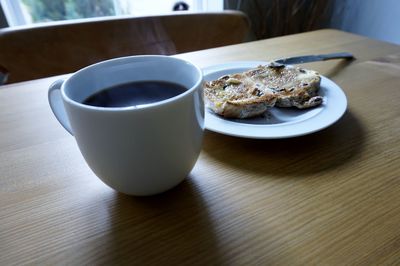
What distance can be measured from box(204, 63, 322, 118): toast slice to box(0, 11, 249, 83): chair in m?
0.42

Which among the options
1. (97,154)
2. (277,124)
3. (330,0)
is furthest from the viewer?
(330,0)

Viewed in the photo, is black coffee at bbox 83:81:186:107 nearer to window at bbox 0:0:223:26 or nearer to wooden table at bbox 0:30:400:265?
wooden table at bbox 0:30:400:265

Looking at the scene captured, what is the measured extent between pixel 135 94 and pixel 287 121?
8.3 inches

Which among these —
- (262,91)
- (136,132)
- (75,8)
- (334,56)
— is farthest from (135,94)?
(75,8)

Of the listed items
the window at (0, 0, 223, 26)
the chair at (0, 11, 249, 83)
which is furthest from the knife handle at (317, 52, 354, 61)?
the window at (0, 0, 223, 26)

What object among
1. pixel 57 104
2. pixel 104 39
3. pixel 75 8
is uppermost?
pixel 57 104

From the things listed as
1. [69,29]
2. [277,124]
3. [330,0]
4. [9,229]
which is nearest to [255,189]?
[277,124]

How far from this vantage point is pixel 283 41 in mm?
746

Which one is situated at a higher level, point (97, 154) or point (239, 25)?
point (97, 154)

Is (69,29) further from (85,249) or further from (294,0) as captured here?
(294,0)

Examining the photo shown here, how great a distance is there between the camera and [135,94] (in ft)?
0.94

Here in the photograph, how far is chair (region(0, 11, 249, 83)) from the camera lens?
0.70 m

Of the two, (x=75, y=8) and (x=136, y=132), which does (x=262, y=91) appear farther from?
(x=75, y=8)

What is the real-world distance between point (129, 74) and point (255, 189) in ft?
0.58
